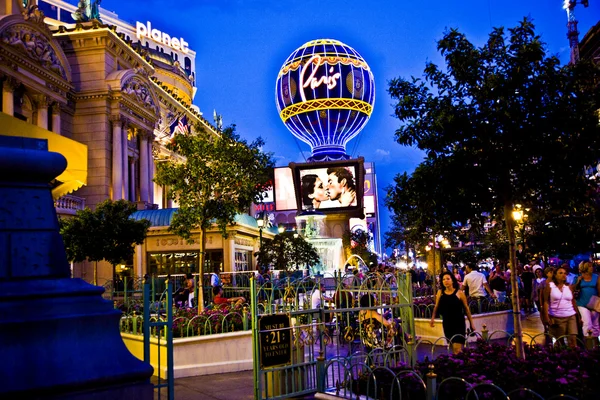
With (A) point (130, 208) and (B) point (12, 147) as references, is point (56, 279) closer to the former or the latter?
(B) point (12, 147)

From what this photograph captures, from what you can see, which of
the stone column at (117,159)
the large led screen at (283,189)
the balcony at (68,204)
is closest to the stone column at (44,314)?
the balcony at (68,204)

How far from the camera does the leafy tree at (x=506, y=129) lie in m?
8.88

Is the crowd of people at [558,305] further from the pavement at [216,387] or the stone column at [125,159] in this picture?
the stone column at [125,159]

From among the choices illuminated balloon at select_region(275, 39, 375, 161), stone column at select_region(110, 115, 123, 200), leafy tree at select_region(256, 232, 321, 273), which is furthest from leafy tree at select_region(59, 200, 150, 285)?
illuminated balloon at select_region(275, 39, 375, 161)

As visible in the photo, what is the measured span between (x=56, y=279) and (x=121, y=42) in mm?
40554

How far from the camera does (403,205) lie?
10234mm

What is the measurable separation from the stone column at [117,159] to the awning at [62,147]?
118 ft

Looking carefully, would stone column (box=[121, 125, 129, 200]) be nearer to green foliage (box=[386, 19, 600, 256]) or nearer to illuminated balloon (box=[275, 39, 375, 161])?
illuminated balloon (box=[275, 39, 375, 161])

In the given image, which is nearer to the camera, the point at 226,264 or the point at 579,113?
the point at 579,113

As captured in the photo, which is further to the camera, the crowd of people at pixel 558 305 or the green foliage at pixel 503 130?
the crowd of people at pixel 558 305

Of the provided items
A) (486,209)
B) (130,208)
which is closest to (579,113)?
(486,209)

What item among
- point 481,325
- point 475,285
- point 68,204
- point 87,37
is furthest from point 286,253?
point 87,37

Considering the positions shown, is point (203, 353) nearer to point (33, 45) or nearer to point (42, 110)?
point (42, 110)

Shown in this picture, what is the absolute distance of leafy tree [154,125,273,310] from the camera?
19.2 m
